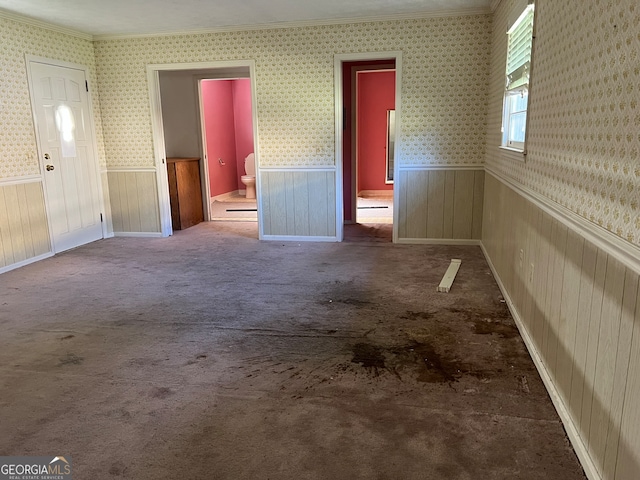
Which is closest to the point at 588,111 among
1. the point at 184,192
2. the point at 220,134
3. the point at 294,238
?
the point at 294,238

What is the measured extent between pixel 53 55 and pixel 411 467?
18.0 feet

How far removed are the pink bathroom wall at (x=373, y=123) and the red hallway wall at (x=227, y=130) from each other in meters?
2.29

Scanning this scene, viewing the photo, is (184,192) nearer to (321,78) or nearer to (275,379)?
(321,78)

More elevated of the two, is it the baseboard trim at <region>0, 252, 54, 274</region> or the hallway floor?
the baseboard trim at <region>0, 252, 54, 274</region>

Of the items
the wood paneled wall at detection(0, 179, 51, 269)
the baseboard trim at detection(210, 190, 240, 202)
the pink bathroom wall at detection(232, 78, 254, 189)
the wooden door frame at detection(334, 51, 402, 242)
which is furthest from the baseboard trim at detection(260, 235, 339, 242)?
the pink bathroom wall at detection(232, 78, 254, 189)

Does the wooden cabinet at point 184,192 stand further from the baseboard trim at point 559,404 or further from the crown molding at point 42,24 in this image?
the baseboard trim at point 559,404

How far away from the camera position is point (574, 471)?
1742mm

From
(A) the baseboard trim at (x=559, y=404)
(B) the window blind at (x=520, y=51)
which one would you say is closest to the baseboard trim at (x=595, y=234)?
(A) the baseboard trim at (x=559, y=404)

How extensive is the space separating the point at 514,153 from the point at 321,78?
8.59ft

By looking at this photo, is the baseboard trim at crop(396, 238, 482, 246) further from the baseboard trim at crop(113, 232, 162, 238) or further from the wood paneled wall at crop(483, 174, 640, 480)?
the baseboard trim at crop(113, 232, 162, 238)

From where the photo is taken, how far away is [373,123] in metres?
9.24

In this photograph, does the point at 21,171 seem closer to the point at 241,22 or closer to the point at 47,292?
the point at 47,292

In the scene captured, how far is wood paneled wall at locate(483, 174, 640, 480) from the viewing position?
1.44m

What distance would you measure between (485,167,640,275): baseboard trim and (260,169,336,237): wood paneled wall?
305 centimetres
